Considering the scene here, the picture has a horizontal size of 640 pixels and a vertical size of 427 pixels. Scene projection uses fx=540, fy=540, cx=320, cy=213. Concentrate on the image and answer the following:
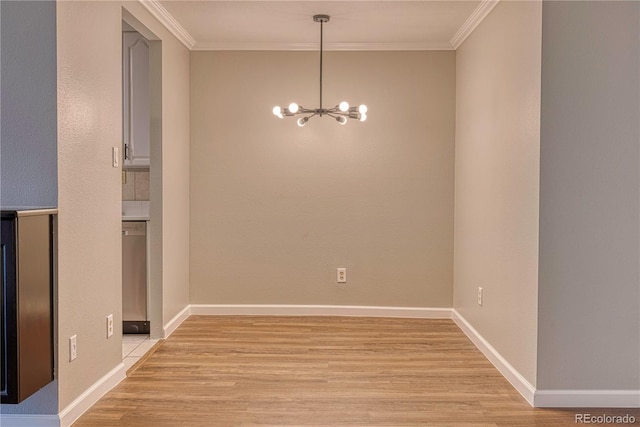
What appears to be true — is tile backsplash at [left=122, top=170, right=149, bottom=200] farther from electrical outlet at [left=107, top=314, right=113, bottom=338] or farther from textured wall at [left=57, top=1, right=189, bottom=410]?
electrical outlet at [left=107, top=314, right=113, bottom=338]

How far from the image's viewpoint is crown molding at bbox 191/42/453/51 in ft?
15.0

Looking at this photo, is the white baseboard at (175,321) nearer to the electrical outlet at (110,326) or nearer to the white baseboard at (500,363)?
the electrical outlet at (110,326)

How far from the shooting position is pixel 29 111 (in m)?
2.36

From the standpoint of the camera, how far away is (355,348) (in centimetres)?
376

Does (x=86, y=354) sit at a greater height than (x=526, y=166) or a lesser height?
lesser

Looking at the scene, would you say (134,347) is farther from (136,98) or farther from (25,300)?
(136,98)

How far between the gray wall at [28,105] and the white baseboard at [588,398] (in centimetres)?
253

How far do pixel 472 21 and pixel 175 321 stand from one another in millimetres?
3177

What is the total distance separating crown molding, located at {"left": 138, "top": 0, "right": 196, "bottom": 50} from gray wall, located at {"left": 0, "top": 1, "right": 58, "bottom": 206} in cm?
118

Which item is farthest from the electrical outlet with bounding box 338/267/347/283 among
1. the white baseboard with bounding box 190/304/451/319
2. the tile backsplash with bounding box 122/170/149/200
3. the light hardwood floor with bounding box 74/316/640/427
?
the tile backsplash with bounding box 122/170/149/200

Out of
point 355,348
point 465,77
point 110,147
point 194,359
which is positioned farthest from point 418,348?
point 110,147

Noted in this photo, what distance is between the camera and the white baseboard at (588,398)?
272 cm

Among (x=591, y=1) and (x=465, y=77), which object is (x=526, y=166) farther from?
(x=465, y=77)

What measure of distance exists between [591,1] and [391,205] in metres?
2.36
